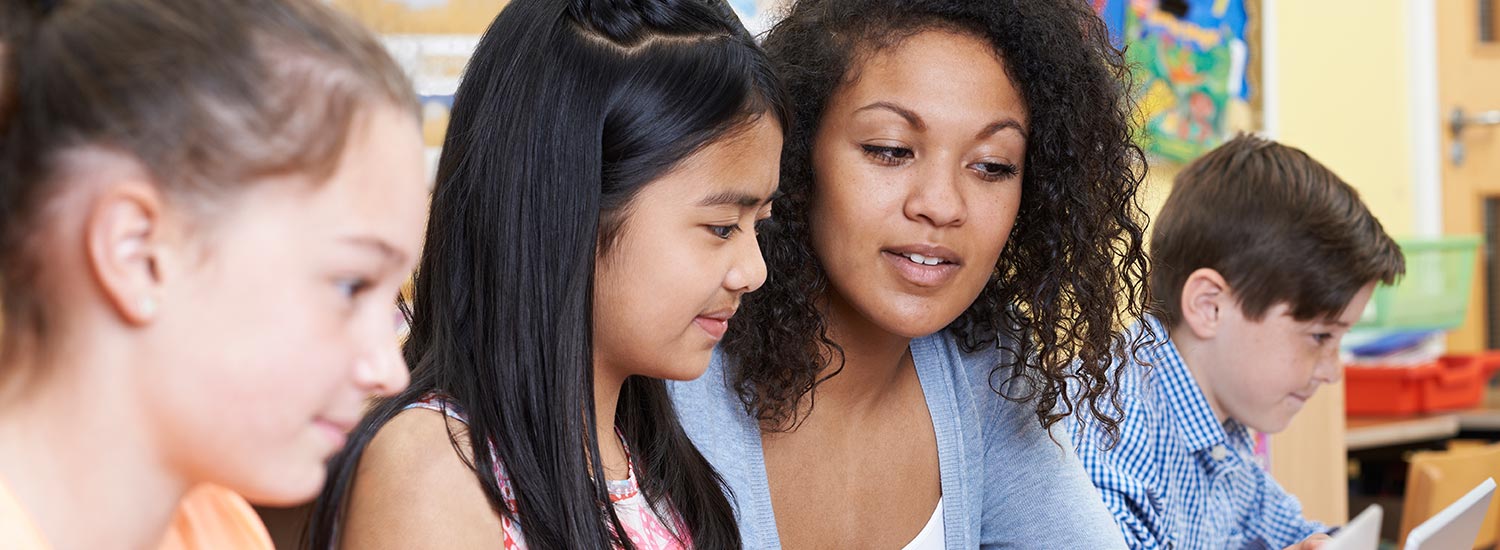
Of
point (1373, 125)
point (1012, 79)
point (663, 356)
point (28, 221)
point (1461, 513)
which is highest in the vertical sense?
point (28, 221)

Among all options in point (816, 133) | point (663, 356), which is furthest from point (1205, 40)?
point (663, 356)

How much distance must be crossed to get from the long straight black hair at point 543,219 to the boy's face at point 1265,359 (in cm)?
Answer: 83

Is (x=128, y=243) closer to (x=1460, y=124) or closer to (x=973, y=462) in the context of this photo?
(x=973, y=462)

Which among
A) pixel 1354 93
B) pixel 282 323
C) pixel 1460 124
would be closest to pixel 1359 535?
pixel 282 323

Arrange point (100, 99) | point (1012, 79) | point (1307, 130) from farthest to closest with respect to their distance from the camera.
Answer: point (1307, 130) → point (1012, 79) → point (100, 99)

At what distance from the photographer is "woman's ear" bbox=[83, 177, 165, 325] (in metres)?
0.50

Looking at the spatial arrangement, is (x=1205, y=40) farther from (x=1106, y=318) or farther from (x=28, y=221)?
(x=28, y=221)

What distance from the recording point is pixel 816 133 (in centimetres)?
120

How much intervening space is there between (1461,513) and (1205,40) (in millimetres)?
1946

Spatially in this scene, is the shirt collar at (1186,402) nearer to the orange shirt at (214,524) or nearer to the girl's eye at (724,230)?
the girl's eye at (724,230)

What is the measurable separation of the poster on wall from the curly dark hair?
128 cm

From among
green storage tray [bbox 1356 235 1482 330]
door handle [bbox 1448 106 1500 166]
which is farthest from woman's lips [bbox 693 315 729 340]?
door handle [bbox 1448 106 1500 166]

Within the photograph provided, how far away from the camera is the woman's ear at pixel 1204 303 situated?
62.0 inches

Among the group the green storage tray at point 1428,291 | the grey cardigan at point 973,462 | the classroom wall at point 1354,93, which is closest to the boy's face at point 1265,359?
the grey cardigan at point 973,462
